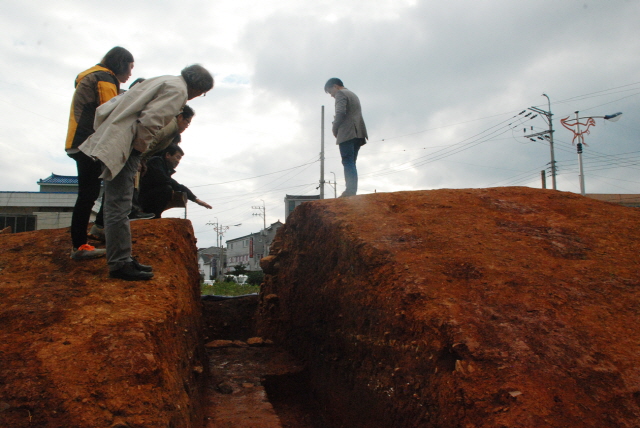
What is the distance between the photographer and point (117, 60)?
323cm

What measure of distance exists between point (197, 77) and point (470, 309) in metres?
2.36

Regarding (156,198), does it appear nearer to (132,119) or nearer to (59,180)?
(132,119)

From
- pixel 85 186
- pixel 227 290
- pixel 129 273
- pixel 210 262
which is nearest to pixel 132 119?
pixel 85 186

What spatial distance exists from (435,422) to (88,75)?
10.4 ft

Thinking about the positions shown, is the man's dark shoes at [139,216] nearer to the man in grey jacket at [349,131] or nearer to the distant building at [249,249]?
the man in grey jacket at [349,131]

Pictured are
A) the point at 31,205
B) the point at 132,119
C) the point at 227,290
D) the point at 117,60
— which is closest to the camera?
the point at 132,119

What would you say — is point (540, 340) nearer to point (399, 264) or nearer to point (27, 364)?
point (399, 264)

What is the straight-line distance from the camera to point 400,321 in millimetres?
2926

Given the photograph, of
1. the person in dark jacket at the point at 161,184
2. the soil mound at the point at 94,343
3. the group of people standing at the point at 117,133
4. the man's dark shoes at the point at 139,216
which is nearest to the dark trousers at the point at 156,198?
the person in dark jacket at the point at 161,184

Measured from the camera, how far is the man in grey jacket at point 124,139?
2727 millimetres

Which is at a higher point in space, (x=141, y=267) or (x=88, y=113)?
(x=88, y=113)

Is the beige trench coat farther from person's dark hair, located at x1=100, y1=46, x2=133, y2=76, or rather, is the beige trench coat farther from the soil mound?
the soil mound

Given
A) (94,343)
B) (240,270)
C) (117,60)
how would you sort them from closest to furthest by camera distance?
(94,343) → (117,60) → (240,270)

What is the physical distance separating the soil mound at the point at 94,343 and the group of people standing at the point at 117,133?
0.25 metres
